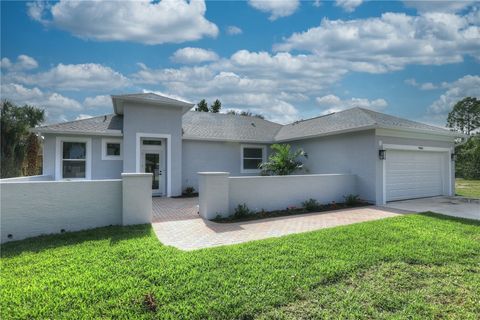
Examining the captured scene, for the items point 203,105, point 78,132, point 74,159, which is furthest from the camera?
point 203,105

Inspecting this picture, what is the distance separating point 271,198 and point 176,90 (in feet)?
40.4

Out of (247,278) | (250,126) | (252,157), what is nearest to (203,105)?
(250,126)

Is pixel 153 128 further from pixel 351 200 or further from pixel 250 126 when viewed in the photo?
pixel 351 200

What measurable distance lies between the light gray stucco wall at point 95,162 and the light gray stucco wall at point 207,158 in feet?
11.9

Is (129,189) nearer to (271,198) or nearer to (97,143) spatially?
(271,198)

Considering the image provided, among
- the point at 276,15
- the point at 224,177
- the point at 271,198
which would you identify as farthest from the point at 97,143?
the point at 276,15

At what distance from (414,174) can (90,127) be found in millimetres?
16875

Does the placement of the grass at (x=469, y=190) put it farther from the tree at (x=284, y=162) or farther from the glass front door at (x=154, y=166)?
the glass front door at (x=154, y=166)

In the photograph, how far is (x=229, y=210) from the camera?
917 centimetres

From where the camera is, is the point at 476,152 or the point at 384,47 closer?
the point at 384,47

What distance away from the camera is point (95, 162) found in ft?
43.3

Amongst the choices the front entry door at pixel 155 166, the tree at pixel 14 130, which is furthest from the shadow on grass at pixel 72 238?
the tree at pixel 14 130

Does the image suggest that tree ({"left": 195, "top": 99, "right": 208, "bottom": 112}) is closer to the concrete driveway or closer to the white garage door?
→ the white garage door

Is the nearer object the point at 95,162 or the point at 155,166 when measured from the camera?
the point at 95,162
